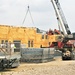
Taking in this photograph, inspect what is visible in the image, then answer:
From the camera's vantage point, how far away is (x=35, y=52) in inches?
1297

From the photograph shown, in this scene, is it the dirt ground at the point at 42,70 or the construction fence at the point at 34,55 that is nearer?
the dirt ground at the point at 42,70

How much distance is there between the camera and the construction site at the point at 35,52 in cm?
2461

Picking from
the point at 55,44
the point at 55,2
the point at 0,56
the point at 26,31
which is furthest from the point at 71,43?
the point at 0,56

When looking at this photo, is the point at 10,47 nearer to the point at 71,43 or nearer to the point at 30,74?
the point at 30,74

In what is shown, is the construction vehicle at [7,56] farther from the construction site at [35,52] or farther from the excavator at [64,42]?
the excavator at [64,42]

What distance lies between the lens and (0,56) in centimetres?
2370

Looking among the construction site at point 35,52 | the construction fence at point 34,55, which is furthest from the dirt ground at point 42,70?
the construction fence at point 34,55

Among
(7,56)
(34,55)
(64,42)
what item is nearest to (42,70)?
(7,56)

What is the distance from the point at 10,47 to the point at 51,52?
39.4 feet

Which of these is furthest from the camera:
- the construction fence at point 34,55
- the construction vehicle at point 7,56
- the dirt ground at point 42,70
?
the construction fence at point 34,55

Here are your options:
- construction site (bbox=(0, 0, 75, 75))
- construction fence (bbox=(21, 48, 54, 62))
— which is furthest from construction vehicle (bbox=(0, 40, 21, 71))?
construction fence (bbox=(21, 48, 54, 62))

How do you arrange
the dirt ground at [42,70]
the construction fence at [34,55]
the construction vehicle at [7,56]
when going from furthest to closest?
1. the construction fence at [34,55]
2. the construction vehicle at [7,56]
3. the dirt ground at [42,70]

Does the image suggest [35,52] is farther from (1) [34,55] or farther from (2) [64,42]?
(2) [64,42]

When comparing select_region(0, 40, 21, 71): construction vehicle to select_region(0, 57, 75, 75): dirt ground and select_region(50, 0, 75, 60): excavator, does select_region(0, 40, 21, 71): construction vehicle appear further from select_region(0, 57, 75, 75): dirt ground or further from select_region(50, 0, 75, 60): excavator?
select_region(50, 0, 75, 60): excavator
